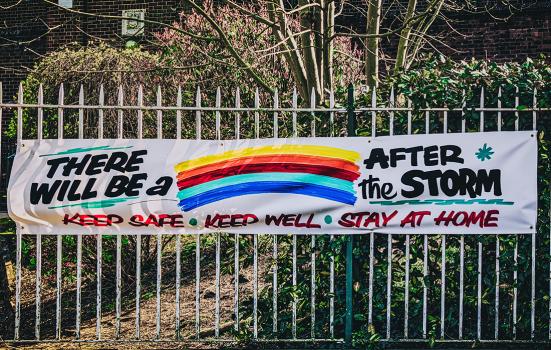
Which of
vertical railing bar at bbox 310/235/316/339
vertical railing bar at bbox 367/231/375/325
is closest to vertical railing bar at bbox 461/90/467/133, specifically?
vertical railing bar at bbox 367/231/375/325

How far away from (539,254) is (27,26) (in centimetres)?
1257

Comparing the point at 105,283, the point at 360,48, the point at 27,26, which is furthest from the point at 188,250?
the point at 27,26

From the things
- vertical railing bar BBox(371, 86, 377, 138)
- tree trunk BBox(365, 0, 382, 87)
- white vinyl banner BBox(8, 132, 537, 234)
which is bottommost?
white vinyl banner BBox(8, 132, 537, 234)

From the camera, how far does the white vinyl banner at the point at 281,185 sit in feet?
18.7

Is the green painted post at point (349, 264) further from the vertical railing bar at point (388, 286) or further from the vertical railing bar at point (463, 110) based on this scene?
the vertical railing bar at point (463, 110)

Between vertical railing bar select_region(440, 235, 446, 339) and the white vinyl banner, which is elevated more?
the white vinyl banner

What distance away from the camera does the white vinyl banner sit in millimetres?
5711

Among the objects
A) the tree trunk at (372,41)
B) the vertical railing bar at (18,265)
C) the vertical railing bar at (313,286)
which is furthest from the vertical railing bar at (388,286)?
the vertical railing bar at (18,265)

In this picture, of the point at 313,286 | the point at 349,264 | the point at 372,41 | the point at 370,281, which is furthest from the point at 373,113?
the point at 372,41

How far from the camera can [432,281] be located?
591 centimetres

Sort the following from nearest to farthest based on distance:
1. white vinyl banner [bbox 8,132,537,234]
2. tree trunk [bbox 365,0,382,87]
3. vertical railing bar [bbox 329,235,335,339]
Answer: white vinyl banner [bbox 8,132,537,234], vertical railing bar [bbox 329,235,335,339], tree trunk [bbox 365,0,382,87]

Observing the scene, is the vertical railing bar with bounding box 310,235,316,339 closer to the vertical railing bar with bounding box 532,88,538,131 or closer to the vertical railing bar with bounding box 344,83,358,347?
the vertical railing bar with bounding box 344,83,358,347

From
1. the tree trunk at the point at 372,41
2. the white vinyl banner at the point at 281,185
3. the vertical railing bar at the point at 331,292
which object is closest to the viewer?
the white vinyl banner at the point at 281,185

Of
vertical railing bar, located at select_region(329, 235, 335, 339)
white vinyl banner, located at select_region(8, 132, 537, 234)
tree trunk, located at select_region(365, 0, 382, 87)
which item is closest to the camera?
white vinyl banner, located at select_region(8, 132, 537, 234)
